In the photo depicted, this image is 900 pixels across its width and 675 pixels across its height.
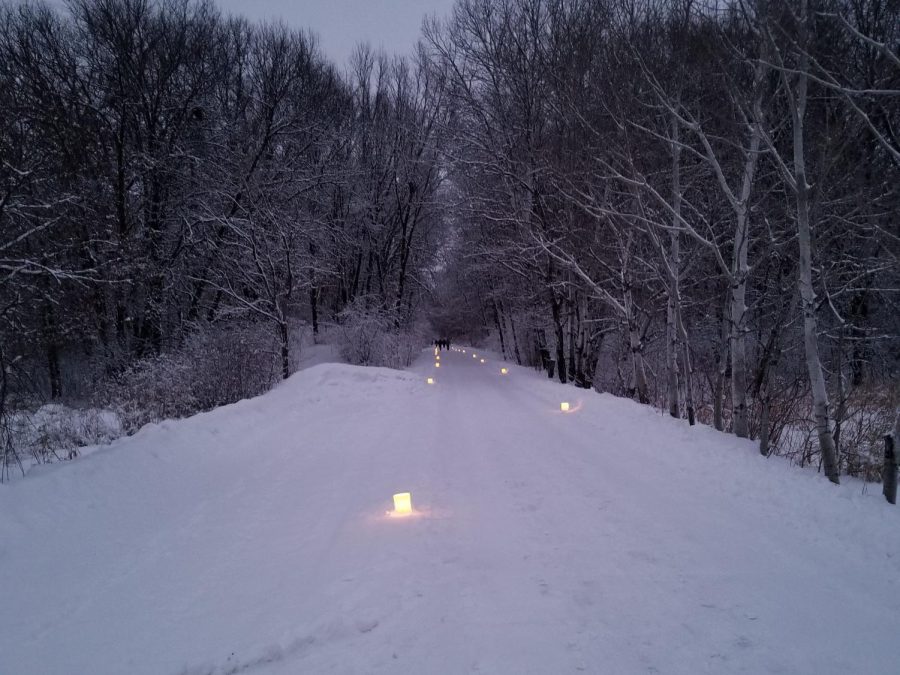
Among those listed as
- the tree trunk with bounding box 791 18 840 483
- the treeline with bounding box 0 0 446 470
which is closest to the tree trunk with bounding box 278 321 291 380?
the treeline with bounding box 0 0 446 470

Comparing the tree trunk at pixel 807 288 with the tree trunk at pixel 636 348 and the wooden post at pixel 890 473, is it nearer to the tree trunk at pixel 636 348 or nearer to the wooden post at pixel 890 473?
the wooden post at pixel 890 473

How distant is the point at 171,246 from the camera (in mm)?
16844

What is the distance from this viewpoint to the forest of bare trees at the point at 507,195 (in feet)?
23.4

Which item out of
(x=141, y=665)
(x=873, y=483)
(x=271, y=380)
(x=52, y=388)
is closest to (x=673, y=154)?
(x=873, y=483)

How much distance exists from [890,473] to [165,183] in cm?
2027

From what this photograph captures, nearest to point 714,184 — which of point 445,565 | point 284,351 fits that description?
point 445,565

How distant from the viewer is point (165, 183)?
53.6 feet

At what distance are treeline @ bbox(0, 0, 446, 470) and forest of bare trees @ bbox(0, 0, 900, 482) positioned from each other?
0.12 metres

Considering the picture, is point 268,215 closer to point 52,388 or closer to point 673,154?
point 52,388

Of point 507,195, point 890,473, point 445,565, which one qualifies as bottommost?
point 445,565

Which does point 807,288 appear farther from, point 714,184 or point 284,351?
point 284,351

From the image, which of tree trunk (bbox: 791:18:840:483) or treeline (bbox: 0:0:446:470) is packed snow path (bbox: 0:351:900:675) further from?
treeline (bbox: 0:0:446:470)

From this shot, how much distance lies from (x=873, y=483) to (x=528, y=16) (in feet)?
55.2

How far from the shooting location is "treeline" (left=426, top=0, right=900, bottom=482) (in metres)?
6.36
